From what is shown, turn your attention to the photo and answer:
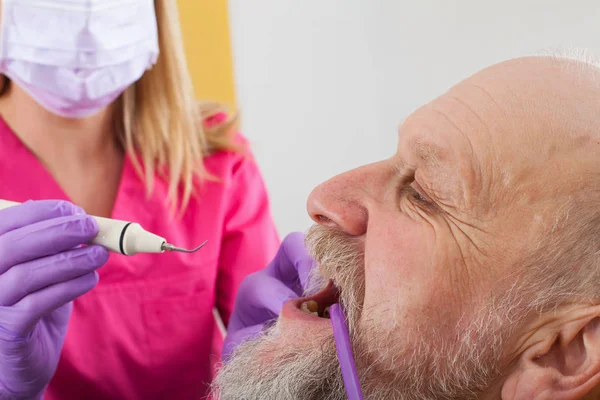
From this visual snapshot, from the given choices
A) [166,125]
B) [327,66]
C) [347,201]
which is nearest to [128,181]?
[166,125]

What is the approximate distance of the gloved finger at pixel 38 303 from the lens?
1106 mm

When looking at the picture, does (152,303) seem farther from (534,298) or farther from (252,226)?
(534,298)

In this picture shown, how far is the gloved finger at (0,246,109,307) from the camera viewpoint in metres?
1.08

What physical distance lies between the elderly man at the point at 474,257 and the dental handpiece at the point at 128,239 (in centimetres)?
22

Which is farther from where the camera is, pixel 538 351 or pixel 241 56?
pixel 241 56

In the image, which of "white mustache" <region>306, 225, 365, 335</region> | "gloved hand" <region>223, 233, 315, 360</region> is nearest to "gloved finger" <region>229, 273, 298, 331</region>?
"gloved hand" <region>223, 233, 315, 360</region>

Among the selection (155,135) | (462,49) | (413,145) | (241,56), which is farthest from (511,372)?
(241,56)

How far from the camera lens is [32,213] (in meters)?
1.11

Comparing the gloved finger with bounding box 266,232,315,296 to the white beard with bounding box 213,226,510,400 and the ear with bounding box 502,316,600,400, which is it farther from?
the ear with bounding box 502,316,600,400

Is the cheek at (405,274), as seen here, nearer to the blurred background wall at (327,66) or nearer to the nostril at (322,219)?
the nostril at (322,219)

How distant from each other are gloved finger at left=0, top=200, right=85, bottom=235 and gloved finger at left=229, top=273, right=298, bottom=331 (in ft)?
1.15

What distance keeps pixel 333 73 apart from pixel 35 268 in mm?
1548

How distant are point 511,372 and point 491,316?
0.10m

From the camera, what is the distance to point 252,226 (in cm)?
161
